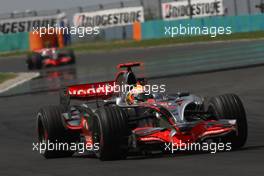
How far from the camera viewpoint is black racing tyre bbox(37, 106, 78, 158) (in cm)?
1315

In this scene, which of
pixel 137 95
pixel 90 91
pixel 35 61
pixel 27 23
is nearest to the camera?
pixel 137 95

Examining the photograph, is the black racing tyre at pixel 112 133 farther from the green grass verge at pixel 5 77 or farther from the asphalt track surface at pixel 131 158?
the green grass verge at pixel 5 77

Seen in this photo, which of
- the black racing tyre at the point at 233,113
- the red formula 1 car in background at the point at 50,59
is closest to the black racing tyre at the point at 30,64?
the red formula 1 car in background at the point at 50,59

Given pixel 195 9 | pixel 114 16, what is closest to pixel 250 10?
pixel 195 9

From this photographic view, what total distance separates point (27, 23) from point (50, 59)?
27.3 meters

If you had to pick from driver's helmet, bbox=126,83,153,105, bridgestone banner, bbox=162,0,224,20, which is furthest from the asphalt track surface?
bridgestone banner, bbox=162,0,224,20

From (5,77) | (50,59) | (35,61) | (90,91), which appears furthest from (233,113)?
(50,59)

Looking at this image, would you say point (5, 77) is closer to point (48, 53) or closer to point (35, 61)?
point (35, 61)

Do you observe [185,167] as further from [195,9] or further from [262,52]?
[195,9]

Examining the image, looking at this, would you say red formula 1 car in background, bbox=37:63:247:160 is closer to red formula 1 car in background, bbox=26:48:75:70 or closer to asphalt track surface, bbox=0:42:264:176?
asphalt track surface, bbox=0:42:264:176

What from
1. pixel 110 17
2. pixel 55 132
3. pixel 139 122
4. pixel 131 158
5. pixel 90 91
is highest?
pixel 90 91

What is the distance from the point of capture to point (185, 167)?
32.8ft

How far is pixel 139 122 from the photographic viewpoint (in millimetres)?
12414

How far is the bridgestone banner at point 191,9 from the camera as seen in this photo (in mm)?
64812
